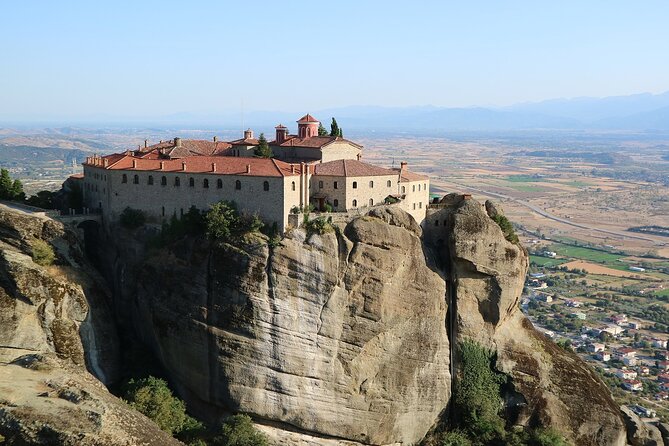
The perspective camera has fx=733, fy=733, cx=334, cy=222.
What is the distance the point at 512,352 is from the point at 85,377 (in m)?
27.1

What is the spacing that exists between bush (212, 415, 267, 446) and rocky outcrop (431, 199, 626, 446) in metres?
14.5

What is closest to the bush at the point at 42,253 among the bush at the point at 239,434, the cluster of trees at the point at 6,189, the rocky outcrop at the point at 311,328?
the rocky outcrop at the point at 311,328

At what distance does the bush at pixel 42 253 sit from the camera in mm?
45469

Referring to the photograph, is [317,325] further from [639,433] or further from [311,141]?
[639,433]

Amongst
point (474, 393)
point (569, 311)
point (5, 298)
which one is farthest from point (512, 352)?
point (569, 311)

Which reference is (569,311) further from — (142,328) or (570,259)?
(142,328)

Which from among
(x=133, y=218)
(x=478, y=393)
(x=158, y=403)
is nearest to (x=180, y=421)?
(x=158, y=403)

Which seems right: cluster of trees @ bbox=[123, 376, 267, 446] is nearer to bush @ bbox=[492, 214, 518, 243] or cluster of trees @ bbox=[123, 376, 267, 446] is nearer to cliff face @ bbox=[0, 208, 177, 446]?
cliff face @ bbox=[0, 208, 177, 446]

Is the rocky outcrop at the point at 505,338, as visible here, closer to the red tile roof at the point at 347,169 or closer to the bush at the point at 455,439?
the bush at the point at 455,439

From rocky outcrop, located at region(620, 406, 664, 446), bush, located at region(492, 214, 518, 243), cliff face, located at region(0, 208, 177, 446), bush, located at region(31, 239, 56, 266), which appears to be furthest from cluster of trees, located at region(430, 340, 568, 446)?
bush, located at region(31, 239, 56, 266)

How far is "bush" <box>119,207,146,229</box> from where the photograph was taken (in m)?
49.8

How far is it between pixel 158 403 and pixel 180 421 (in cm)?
177

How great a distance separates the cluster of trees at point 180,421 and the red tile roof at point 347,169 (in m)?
16.5

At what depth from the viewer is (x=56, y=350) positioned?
43.6 meters
